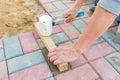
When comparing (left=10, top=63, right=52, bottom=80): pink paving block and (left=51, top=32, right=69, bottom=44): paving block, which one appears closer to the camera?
(left=10, top=63, right=52, bottom=80): pink paving block

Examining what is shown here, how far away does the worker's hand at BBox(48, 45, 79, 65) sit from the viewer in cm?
123

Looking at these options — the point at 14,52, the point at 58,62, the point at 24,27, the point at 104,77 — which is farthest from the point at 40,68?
the point at 24,27

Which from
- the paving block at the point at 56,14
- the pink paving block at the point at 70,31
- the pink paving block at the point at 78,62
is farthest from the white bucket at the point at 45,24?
the paving block at the point at 56,14

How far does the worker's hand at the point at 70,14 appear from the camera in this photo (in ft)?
5.51

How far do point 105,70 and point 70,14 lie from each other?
68cm

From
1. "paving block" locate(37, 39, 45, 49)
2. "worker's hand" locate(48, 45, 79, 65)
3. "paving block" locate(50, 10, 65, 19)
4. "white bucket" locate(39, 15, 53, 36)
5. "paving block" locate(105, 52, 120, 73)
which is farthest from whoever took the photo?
"paving block" locate(50, 10, 65, 19)

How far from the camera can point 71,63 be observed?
136cm

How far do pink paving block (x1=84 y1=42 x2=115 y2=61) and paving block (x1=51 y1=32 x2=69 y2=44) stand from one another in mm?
260

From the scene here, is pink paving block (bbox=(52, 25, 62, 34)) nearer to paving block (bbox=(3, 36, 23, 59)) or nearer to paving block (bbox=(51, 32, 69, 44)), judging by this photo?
paving block (bbox=(51, 32, 69, 44))

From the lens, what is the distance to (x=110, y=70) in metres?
1.30

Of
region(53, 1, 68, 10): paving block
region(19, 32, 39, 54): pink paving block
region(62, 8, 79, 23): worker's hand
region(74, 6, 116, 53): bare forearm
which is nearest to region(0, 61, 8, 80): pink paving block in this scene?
region(19, 32, 39, 54): pink paving block

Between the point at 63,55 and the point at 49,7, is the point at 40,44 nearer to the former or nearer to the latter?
the point at 63,55

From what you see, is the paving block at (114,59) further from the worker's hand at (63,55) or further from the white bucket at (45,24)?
the white bucket at (45,24)

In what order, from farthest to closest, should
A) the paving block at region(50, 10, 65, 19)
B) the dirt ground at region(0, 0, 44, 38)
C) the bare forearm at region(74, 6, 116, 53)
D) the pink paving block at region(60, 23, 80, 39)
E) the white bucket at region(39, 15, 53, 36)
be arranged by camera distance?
the paving block at region(50, 10, 65, 19) < the dirt ground at region(0, 0, 44, 38) < the pink paving block at region(60, 23, 80, 39) < the white bucket at region(39, 15, 53, 36) < the bare forearm at region(74, 6, 116, 53)
